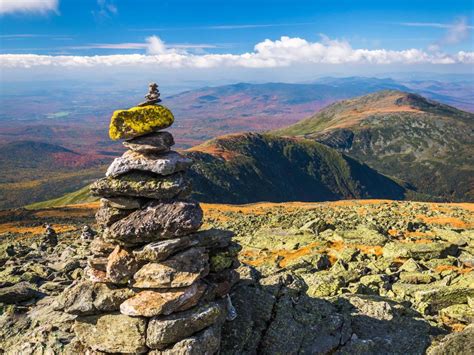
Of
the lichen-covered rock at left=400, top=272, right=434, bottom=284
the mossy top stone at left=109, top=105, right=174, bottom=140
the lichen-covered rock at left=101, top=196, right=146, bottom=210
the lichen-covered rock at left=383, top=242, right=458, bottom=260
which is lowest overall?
the lichen-covered rock at left=383, top=242, right=458, bottom=260

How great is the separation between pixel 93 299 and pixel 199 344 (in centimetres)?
586

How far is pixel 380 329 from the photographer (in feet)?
71.7

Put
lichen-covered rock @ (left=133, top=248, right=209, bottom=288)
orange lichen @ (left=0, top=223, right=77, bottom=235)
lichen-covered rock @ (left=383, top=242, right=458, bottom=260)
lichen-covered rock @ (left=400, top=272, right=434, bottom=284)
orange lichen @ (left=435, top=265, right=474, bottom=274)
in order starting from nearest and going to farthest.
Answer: lichen-covered rock @ (left=133, top=248, right=209, bottom=288)
lichen-covered rock @ (left=400, top=272, right=434, bottom=284)
orange lichen @ (left=435, top=265, right=474, bottom=274)
lichen-covered rock @ (left=383, top=242, right=458, bottom=260)
orange lichen @ (left=0, top=223, right=77, bottom=235)

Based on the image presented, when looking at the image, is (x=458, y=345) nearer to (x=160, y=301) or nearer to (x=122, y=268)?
(x=160, y=301)

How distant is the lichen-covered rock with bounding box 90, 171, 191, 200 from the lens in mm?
19078

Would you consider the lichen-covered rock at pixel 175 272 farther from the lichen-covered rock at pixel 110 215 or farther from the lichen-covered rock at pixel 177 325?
the lichen-covered rock at pixel 110 215

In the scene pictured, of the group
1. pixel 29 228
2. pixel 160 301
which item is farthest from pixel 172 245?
pixel 29 228

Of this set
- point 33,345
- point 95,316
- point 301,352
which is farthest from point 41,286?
point 301,352

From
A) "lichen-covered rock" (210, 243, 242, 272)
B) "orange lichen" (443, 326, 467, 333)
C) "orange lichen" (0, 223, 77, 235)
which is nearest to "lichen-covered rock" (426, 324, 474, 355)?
"orange lichen" (443, 326, 467, 333)

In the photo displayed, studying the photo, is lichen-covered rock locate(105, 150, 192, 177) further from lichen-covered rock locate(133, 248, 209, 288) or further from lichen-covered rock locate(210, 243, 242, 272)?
lichen-covered rock locate(210, 243, 242, 272)

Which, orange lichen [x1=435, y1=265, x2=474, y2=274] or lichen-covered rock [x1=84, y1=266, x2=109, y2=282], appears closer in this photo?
lichen-covered rock [x1=84, y1=266, x2=109, y2=282]

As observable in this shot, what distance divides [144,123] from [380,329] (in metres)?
17.3

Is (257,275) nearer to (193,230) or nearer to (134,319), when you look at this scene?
(193,230)

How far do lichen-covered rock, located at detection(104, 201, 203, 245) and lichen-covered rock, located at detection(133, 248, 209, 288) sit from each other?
46.5 inches
